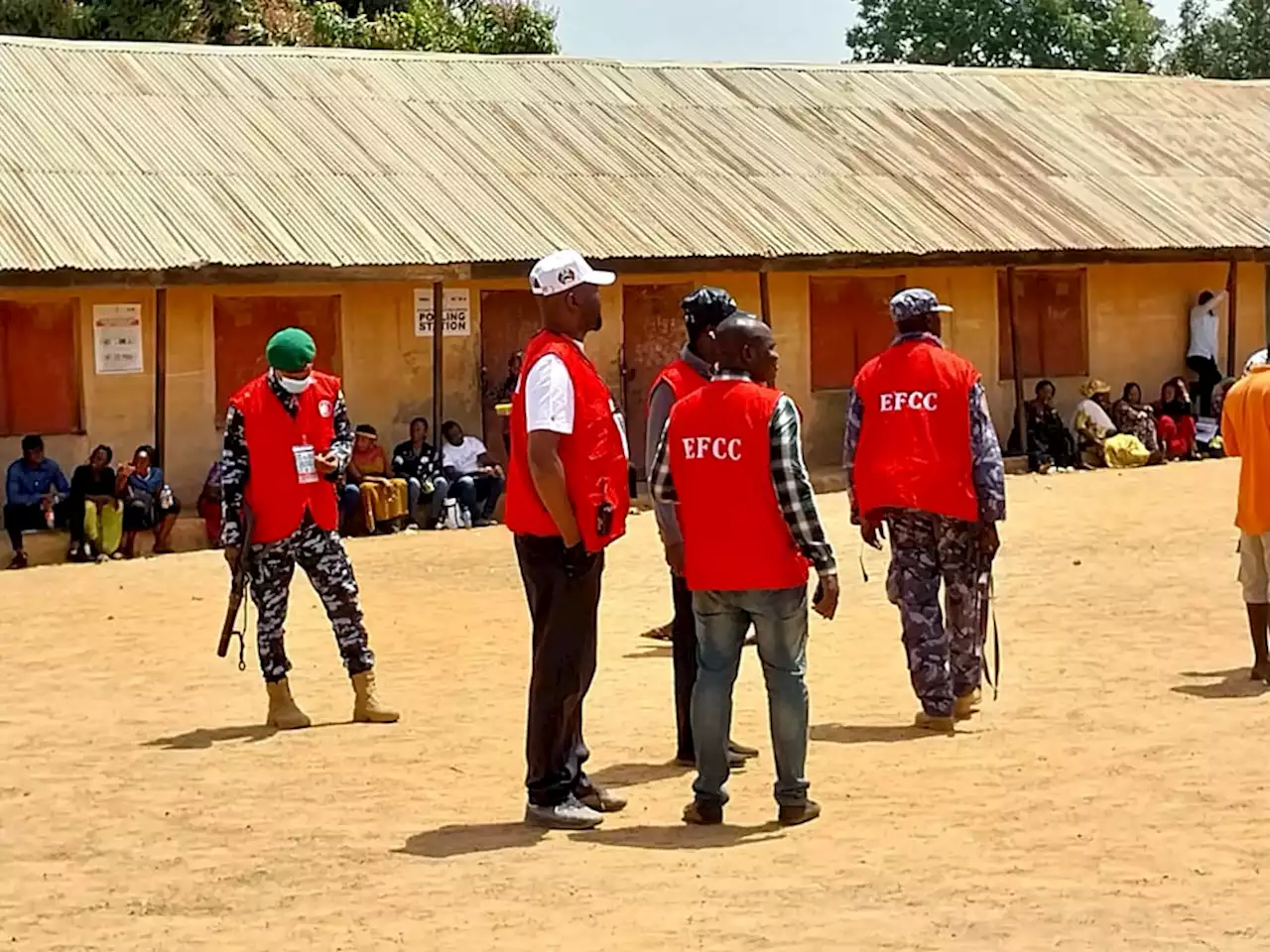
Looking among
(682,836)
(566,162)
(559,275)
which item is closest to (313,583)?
(559,275)

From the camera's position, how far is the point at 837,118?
24.0 metres

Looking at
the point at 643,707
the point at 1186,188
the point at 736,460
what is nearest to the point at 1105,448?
the point at 1186,188

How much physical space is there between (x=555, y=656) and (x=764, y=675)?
2.17 feet

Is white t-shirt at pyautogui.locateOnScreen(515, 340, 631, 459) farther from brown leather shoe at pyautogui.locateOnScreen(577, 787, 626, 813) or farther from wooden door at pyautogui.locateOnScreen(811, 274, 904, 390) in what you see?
wooden door at pyautogui.locateOnScreen(811, 274, 904, 390)

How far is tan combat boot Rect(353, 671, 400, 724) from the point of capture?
9281 millimetres

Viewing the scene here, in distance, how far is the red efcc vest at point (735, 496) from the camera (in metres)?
7.04

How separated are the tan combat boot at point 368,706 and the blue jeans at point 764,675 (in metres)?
2.44

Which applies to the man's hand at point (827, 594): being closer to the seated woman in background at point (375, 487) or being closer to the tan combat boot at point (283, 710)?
the tan combat boot at point (283, 710)

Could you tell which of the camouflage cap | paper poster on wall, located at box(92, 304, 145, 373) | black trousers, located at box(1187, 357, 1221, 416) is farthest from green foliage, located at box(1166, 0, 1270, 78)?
the camouflage cap

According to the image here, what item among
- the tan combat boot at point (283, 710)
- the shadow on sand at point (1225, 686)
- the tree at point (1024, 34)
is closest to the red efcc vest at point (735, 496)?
the tan combat boot at point (283, 710)

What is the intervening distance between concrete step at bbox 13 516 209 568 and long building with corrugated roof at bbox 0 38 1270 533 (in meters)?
0.96

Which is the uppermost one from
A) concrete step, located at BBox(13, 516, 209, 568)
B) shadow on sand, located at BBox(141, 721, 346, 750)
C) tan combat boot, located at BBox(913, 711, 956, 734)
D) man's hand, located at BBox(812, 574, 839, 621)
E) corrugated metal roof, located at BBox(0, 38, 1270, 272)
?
corrugated metal roof, located at BBox(0, 38, 1270, 272)

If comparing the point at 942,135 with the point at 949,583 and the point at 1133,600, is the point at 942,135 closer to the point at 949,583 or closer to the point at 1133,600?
the point at 1133,600

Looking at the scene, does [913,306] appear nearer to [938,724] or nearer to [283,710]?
[938,724]
